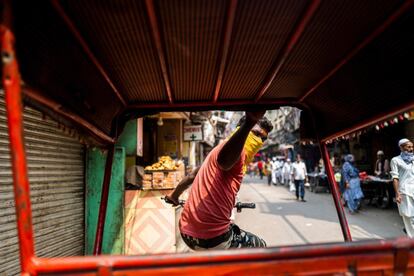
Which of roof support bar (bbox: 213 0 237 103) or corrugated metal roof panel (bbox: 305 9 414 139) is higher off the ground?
roof support bar (bbox: 213 0 237 103)

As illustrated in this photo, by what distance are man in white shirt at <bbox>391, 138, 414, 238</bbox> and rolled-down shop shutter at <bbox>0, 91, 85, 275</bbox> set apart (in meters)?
5.77

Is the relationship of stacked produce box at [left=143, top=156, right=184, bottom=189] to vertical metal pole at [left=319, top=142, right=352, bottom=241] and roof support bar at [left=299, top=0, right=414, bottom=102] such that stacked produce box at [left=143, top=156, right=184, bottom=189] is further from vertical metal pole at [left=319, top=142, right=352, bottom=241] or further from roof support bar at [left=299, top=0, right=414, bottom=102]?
roof support bar at [left=299, top=0, right=414, bottom=102]

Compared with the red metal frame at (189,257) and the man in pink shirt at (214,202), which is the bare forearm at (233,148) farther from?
the red metal frame at (189,257)

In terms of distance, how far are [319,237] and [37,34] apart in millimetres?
7222

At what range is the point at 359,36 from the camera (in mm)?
1706

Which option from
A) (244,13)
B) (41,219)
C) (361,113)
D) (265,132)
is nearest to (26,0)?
(244,13)

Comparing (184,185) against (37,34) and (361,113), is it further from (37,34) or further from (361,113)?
(37,34)

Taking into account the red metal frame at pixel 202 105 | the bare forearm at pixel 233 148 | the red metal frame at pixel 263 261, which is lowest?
the red metal frame at pixel 263 261

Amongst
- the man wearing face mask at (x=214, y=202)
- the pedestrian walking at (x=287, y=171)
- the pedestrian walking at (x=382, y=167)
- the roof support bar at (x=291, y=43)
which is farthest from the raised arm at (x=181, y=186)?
the pedestrian walking at (x=287, y=171)

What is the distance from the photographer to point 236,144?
2064mm

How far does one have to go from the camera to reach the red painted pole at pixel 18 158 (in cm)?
111

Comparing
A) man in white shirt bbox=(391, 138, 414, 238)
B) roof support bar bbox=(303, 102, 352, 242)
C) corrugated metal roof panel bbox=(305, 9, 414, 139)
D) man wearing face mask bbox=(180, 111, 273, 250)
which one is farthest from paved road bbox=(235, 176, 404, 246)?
corrugated metal roof panel bbox=(305, 9, 414, 139)

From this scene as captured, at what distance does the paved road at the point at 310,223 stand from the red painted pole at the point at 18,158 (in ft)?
20.0

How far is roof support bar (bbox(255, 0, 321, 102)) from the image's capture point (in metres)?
1.46
